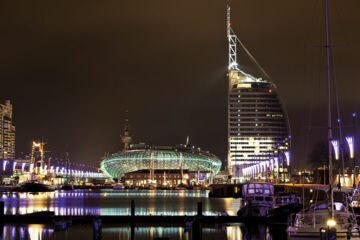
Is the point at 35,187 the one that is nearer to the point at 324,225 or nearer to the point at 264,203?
the point at 264,203

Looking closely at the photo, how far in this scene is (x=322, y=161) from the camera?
130250mm

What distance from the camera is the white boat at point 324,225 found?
3384 cm

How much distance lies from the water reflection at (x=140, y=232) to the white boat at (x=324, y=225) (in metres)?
7.43

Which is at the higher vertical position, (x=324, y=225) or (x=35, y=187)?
(x=35, y=187)

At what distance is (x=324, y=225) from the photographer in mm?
36312

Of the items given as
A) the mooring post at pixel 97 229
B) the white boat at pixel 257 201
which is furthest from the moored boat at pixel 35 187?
the mooring post at pixel 97 229

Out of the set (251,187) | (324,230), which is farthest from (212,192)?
(324,230)

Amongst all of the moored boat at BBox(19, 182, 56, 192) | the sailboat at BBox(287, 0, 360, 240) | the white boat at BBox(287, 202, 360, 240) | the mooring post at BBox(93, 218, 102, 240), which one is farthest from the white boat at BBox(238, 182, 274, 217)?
the moored boat at BBox(19, 182, 56, 192)

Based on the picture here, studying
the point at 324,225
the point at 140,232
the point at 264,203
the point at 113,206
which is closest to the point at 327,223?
the point at 324,225

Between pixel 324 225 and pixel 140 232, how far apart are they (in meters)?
18.4

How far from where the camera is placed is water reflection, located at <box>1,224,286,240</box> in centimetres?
4663

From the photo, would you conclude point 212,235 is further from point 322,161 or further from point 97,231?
point 322,161

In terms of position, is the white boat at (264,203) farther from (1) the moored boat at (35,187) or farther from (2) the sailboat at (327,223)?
(1) the moored boat at (35,187)

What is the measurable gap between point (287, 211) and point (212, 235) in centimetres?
1040
